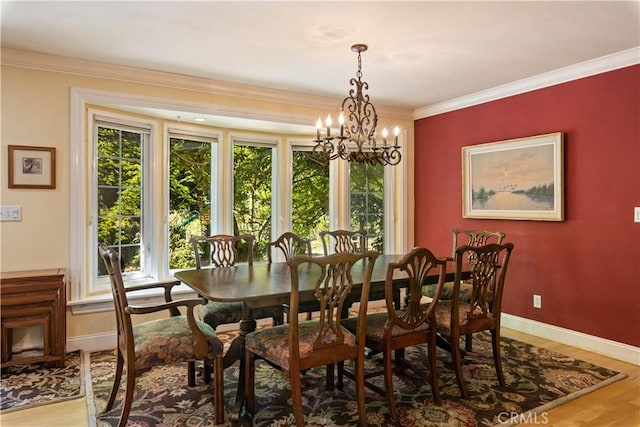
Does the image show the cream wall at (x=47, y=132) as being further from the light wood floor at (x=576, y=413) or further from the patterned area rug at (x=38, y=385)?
the light wood floor at (x=576, y=413)

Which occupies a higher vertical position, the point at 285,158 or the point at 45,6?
the point at 45,6

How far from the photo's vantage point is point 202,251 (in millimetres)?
4414

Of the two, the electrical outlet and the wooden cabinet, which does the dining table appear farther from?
the electrical outlet

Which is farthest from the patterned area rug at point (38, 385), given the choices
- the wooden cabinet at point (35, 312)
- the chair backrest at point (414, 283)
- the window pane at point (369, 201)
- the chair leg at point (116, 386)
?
the window pane at point (369, 201)

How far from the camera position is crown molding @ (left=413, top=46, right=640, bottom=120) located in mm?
3215

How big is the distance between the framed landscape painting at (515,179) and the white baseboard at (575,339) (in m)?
0.96

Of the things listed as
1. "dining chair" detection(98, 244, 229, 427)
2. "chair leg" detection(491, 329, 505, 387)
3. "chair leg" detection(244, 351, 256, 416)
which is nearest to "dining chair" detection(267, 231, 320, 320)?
"chair leg" detection(244, 351, 256, 416)

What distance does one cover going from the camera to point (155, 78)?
3.63 metres

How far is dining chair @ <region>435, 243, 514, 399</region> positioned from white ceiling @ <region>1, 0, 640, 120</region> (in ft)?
4.60

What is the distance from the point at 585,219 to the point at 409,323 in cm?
206

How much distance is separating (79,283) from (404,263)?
263 centimetres

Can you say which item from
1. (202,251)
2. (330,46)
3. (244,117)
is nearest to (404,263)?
(330,46)

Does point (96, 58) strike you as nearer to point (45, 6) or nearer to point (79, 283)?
point (45, 6)

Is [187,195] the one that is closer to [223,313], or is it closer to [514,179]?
[223,313]
